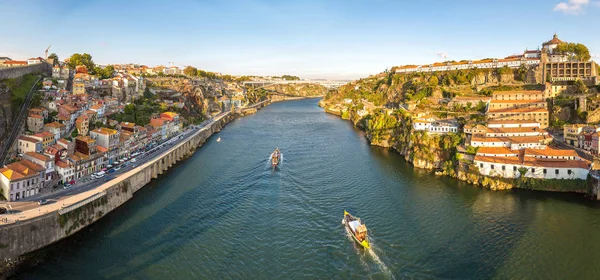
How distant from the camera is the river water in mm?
16203

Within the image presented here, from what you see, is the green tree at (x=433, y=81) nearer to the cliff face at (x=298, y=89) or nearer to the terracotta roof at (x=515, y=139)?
the terracotta roof at (x=515, y=139)

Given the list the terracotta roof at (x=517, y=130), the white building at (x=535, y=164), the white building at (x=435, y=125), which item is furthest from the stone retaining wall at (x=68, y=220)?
the terracotta roof at (x=517, y=130)

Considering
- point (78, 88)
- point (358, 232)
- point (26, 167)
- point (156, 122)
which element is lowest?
point (358, 232)

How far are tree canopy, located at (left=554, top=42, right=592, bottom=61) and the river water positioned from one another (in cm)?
3486

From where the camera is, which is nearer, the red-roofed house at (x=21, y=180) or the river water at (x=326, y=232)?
the river water at (x=326, y=232)

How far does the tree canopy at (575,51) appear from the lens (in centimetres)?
4816

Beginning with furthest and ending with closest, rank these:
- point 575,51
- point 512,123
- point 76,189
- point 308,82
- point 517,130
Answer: point 308,82, point 575,51, point 512,123, point 517,130, point 76,189

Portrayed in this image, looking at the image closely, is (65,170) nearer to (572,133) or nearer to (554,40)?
(572,133)

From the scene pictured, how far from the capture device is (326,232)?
1958 centimetres

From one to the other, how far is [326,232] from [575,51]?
166 feet

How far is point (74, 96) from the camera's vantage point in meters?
37.1

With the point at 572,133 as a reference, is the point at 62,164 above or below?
below

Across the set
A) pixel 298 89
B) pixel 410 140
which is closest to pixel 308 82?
pixel 298 89

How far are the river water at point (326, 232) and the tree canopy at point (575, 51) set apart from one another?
3486 cm
